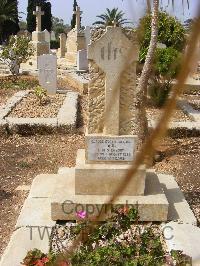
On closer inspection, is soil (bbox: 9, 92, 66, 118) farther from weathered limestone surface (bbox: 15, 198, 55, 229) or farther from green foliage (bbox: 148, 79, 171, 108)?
green foliage (bbox: 148, 79, 171, 108)

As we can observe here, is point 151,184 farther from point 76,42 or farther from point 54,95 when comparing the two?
point 76,42

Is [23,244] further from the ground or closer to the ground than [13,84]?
closer to the ground

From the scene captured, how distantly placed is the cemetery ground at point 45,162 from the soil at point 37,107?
0.89m

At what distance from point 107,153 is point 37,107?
5.08 metres

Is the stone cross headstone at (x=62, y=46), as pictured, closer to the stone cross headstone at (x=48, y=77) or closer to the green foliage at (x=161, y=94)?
the stone cross headstone at (x=48, y=77)

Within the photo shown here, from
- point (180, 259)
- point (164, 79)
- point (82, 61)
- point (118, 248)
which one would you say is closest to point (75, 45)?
point (82, 61)

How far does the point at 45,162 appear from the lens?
5.79 m

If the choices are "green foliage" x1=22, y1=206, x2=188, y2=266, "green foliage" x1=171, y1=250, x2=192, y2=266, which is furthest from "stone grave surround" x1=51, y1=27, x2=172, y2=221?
"green foliage" x1=171, y1=250, x2=192, y2=266

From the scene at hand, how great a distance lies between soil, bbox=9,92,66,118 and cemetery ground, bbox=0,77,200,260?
2.92 ft

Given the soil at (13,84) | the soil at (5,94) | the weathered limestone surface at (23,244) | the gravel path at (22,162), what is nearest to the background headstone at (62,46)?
the soil at (13,84)

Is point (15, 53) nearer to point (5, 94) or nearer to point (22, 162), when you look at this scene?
point (5, 94)

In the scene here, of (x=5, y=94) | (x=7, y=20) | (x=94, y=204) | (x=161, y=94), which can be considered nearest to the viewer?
(x=161, y=94)

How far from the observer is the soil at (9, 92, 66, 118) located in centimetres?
787

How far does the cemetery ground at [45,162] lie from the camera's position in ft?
14.1
